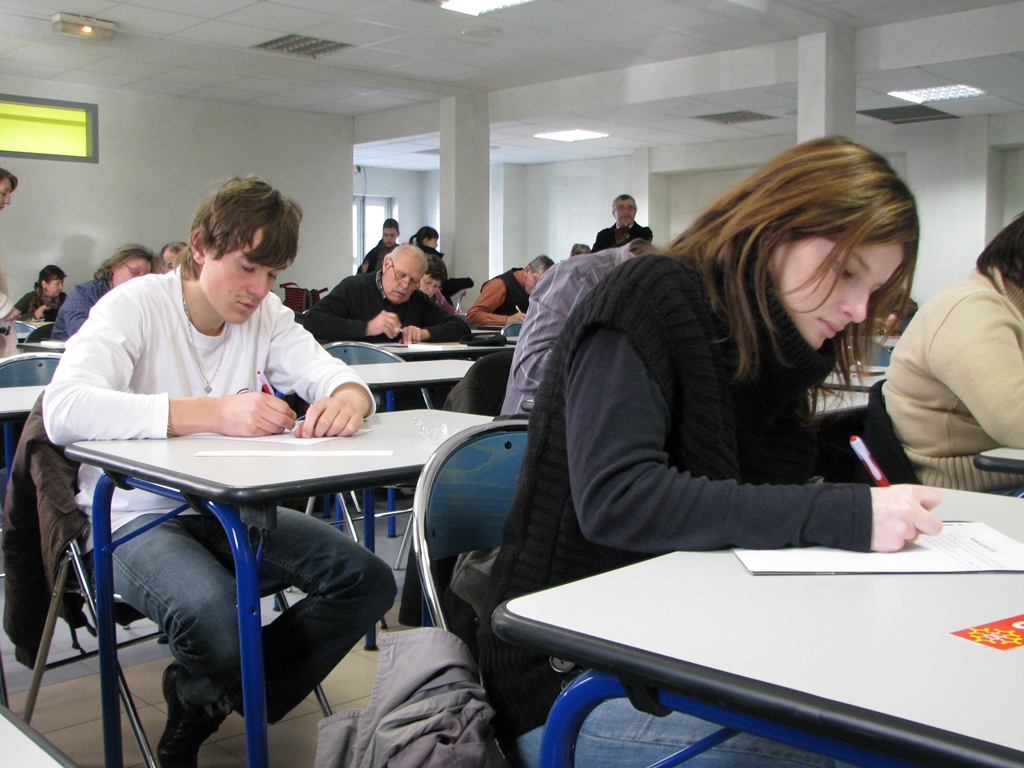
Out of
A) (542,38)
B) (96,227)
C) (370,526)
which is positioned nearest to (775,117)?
(542,38)

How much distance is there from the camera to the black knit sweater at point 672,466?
0.98m

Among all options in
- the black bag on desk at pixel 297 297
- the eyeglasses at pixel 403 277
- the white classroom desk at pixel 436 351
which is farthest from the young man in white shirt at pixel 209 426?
the black bag on desk at pixel 297 297

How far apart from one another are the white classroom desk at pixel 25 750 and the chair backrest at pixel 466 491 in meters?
0.61

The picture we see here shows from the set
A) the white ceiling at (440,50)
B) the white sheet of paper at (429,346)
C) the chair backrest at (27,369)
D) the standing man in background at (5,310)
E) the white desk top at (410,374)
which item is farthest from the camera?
the white ceiling at (440,50)

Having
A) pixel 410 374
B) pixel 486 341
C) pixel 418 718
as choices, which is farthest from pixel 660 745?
pixel 486 341

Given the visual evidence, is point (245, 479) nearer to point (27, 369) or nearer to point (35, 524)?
point (35, 524)

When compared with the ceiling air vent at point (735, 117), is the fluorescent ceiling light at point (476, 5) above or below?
above

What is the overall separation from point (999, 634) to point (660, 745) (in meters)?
0.32

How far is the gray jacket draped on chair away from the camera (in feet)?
2.96

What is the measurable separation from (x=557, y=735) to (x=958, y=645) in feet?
1.10

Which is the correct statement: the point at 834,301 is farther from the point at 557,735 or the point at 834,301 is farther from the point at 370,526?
the point at 370,526

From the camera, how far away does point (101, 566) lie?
1642 millimetres

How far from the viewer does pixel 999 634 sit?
2.56ft

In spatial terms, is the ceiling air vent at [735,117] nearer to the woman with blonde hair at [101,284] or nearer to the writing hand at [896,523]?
the woman with blonde hair at [101,284]
